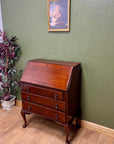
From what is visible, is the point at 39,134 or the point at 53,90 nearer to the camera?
the point at 53,90

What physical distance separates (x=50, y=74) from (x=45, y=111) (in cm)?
50

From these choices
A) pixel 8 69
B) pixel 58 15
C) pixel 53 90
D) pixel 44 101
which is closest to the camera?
pixel 53 90

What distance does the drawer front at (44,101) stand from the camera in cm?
168

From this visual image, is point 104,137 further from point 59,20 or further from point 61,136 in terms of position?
point 59,20

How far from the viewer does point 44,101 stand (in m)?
1.79

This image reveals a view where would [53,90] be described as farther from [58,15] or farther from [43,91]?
[58,15]

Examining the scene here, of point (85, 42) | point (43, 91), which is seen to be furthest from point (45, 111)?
point (85, 42)

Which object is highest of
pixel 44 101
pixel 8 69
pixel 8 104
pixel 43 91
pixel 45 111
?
pixel 8 69

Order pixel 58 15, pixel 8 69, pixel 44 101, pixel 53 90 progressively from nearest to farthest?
pixel 53 90
pixel 44 101
pixel 58 15
pixel 8 69

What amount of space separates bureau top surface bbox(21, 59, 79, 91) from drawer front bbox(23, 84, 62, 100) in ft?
0.22

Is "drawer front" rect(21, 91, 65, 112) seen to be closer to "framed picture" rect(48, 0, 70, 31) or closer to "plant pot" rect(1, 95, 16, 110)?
"plant pot" rect(1, 95, 16, 110)

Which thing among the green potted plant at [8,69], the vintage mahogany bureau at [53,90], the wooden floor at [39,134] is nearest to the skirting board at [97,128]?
the wooden floor at [39,134]

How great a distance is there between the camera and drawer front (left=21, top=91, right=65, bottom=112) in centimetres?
168

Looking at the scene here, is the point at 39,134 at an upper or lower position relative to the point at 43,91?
lower
